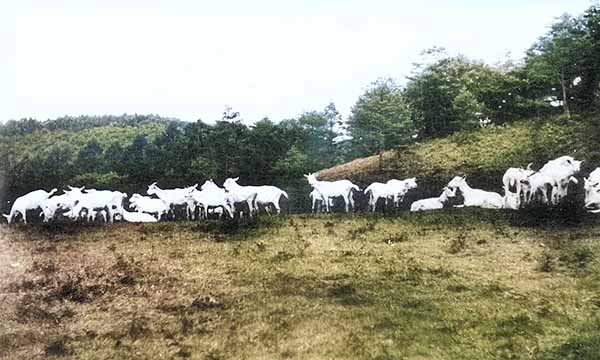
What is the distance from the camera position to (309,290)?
23.8 feet

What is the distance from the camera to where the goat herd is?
31.7 ft

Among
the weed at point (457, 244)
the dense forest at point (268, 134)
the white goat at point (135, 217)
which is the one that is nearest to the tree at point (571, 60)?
the dense forest at point (268, 134)

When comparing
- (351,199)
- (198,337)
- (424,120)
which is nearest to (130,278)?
(198,337)

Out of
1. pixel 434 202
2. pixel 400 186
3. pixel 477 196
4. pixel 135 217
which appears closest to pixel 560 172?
pixel 477 196

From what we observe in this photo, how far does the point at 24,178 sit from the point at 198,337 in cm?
538

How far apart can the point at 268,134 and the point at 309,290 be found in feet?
16.9

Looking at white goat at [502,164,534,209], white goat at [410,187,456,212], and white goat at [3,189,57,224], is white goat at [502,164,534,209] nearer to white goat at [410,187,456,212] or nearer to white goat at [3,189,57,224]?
white goat at [410,187,456,212]

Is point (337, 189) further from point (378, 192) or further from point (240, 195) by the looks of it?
point (240, 195)

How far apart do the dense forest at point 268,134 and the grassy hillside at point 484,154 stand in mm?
651

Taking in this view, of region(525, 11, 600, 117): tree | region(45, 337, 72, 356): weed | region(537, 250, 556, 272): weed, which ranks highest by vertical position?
region(525, 11, 600, 117): tree

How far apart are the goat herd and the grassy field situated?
779 millimetres

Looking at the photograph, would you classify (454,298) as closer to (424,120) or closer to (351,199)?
(351,199)

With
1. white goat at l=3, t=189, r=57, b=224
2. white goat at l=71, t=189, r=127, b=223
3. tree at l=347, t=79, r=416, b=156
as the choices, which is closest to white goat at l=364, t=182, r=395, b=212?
tree at l=347, t=79, r=416, b=156

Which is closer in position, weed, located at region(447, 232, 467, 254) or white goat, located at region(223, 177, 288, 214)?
weed, located at region(447, 232, 467, 254)
